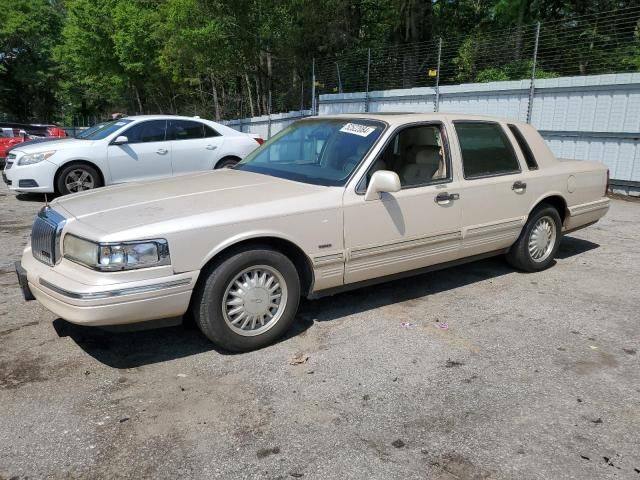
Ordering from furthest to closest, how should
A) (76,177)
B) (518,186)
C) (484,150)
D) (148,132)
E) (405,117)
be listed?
(148,132), (76,177), (518,186), (484,150), (405,117)

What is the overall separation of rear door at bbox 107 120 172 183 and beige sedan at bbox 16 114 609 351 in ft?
16.3

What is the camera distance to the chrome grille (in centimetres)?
348

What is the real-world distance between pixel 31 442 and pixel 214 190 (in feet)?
6.62

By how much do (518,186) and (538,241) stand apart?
75 centimetres

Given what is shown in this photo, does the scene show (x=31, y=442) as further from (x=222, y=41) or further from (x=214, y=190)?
(x=222, y=41)

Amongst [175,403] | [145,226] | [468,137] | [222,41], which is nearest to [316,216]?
[145,226]

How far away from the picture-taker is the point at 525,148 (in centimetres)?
528

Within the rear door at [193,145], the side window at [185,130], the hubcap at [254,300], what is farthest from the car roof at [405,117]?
the side window at [185,130]

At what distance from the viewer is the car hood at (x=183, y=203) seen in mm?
3318

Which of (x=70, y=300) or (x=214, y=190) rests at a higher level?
(x=214, y=190)

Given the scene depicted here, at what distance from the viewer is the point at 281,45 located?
22.9 metres

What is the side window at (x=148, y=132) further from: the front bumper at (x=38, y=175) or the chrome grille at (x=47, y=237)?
the chrome grille at (x=47, y=237)

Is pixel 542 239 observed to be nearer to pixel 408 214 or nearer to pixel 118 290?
pixel 408 214

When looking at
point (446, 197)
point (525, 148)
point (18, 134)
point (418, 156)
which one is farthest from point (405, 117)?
Answer: point (18, 134)
